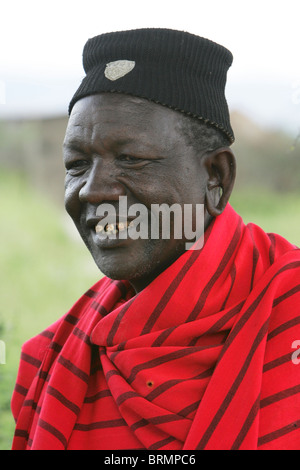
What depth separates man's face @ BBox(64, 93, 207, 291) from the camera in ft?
6.15

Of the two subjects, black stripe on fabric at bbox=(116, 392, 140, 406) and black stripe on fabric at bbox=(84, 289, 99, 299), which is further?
black stripe on fabric at bbox=(84, 289, 99, 299)

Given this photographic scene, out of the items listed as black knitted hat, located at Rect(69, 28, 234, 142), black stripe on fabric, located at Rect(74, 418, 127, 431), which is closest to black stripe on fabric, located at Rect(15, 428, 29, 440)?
black stripe on fabric, located at Rect(74, 418, 127, 431)

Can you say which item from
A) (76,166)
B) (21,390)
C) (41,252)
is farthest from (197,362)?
(41,252)

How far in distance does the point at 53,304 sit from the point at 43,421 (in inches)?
151

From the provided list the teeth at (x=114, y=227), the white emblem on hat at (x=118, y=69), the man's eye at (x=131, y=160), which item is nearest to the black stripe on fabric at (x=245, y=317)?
the teeth at (x=114, y=227)

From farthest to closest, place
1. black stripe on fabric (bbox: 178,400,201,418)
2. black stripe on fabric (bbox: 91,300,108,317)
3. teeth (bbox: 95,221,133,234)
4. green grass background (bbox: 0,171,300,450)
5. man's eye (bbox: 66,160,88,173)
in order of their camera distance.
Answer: green grass background (bbox: 0,171,300,450) < black stripe on fabric (bbox: 91,300,108,317) < man's eye (bbox: 66,160,88,173) < teeth (bbox: 95,221,133,234) < black stripe on fabric (bbox: 178,400,201,418)

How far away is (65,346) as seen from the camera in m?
2.21

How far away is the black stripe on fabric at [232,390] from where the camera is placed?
1727mm

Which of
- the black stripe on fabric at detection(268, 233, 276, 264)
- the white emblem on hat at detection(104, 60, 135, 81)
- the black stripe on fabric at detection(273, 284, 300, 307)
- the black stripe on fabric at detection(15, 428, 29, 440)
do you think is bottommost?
the black stripe on fabric at detection(15, 428, 29, 440)

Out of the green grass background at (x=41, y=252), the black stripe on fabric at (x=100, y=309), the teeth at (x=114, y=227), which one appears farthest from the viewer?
the green grass background at (x=41, y=252)

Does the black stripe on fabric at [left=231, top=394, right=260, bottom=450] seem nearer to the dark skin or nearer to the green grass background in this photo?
the dark skin

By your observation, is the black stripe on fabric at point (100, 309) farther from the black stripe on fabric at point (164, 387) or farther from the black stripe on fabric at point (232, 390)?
the black stripe on fabric at point (232, 390)

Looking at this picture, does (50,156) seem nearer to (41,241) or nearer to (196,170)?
(41,241)

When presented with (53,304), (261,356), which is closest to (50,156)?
(53,304)
